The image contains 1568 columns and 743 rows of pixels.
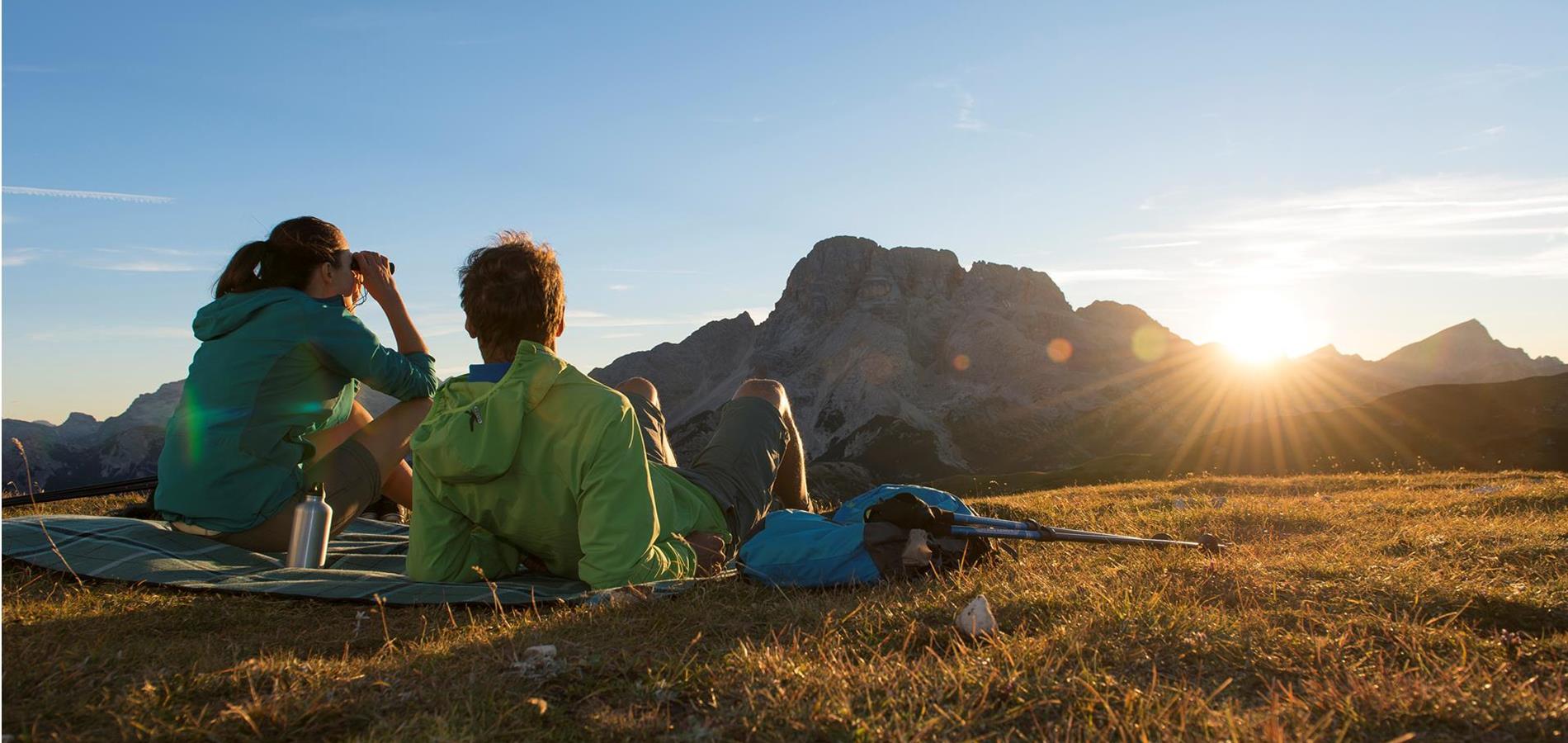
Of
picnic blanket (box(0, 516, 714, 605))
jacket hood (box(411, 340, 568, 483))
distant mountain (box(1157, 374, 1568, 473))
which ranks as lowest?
distant mountain (box(1157, 374, 1568, 473))

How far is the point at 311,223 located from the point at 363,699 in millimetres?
4212

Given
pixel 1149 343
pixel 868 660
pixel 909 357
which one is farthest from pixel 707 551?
pixel 1149 343

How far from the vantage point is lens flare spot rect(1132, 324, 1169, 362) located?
13300cm

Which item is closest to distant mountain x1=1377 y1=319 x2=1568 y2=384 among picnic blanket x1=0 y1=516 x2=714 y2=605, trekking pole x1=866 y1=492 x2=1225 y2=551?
trekking pole x1=866 y1=492 x2=1225 y2=551

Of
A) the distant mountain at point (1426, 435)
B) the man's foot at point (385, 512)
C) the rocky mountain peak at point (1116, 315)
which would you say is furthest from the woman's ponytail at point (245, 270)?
the rocky mountain peak at point (1116, 315)

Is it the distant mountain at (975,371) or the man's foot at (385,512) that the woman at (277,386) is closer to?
the man's foot at (385,512)

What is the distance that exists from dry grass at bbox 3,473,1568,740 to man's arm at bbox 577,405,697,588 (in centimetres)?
36

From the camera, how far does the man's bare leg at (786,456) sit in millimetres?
6301

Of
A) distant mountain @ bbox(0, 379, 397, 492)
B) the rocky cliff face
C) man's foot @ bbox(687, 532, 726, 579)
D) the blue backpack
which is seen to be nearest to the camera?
the blue backpack

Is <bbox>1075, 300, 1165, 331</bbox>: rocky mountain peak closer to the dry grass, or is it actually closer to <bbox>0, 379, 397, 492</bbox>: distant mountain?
<bbox>0, 379, 397, 492</bbox>: distant mountain

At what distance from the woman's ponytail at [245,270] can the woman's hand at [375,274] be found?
0.59 metres

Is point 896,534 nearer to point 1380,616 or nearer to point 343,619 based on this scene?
point 1380,616

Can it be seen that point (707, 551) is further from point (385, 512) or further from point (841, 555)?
point (385, 512)

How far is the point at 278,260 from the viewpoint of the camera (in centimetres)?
588
